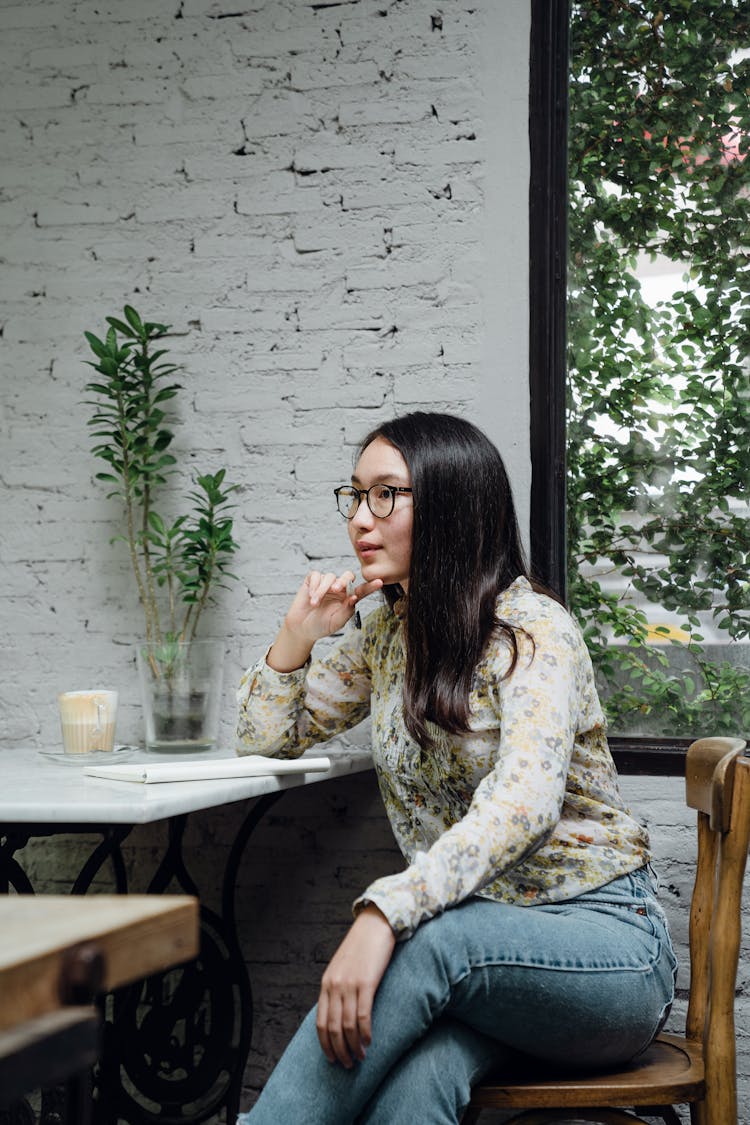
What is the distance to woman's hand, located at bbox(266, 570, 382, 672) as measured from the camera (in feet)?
6.11

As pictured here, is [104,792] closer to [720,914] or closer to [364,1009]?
[364,1009]

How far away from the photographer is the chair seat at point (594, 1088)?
4.51 feet

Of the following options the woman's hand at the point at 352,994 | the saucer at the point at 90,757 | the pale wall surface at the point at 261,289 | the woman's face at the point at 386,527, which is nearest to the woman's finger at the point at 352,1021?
the woman's hand at the point at 352,994

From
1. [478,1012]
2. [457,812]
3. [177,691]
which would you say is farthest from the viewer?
[177,691]

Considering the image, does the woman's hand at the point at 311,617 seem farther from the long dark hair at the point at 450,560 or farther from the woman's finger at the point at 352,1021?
the woman's finger at the point at 352,1021

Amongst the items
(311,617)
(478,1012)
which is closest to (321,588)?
(311,617)

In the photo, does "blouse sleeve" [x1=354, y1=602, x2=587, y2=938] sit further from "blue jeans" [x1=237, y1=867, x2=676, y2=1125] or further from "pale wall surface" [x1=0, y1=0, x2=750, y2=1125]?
"pale wall surface" [x1=0, y1=0, x2=750, y2=1125]

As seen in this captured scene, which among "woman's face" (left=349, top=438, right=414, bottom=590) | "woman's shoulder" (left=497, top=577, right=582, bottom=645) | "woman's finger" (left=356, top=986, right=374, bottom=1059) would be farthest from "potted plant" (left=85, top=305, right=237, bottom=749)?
"woman's finger" (left=356, top=986, right=374, bottom=1059)

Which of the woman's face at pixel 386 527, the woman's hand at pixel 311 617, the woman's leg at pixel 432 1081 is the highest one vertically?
the woman's face at pixel 386 527

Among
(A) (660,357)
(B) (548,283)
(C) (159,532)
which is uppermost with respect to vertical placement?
(B) (548,283)

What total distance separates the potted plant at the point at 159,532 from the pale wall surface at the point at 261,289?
5cm

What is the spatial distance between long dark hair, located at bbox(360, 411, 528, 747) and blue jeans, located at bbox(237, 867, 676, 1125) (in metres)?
0.33

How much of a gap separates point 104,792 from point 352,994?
51 centimetres

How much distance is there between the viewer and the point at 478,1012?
1.33 metres
